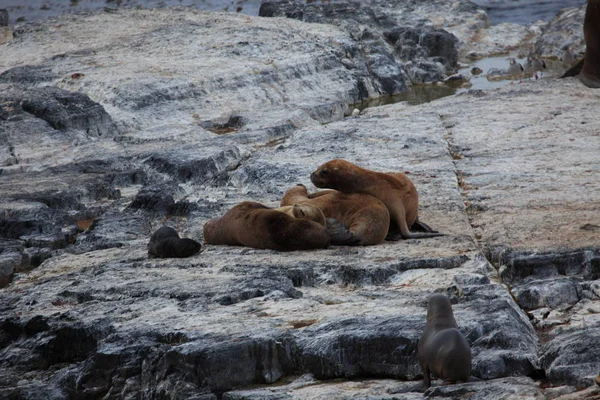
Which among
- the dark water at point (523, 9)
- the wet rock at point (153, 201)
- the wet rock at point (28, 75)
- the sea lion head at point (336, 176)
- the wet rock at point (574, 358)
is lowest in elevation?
the dark water at point (523, 9)

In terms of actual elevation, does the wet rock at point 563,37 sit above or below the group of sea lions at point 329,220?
below

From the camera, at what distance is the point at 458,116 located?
43.9ft

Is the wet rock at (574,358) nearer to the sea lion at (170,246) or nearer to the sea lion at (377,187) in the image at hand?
the sea lion at (377,187)

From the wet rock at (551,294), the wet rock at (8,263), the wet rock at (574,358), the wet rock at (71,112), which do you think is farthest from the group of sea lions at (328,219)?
the wet rock at (71,112)

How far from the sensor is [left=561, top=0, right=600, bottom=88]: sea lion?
1501cm

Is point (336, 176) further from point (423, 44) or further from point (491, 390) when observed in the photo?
point (423, 44)

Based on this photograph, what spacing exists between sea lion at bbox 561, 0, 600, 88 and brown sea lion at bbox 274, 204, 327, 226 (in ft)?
27.5

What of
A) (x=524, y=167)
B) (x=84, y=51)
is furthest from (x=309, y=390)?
(x=84, y=51)

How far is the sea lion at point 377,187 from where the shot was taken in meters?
8.06

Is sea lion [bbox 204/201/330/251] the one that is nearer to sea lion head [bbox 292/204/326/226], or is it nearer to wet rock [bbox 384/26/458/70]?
sea lion head [bbox 292/204/326/226]

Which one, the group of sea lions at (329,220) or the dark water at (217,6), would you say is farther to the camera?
the dark water at (217,6)

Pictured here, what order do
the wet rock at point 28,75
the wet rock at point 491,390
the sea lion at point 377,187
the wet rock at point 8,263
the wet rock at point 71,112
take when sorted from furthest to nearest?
1. the wet rock at point 28,75
2. the wet rock at point 71,112
3. the wet rock at point 8,263
4. the sea lion at point 377,187
5. the wet rock at point 491,390

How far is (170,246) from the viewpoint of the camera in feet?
25.8

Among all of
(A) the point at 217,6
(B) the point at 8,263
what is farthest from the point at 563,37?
(B) the point at 8,263
